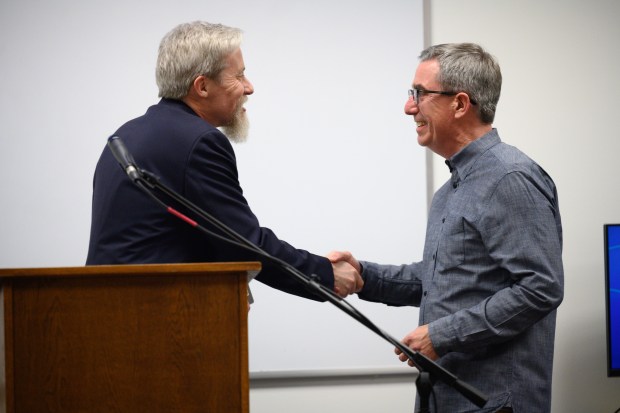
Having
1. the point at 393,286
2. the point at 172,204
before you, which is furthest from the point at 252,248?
the point at 393,286

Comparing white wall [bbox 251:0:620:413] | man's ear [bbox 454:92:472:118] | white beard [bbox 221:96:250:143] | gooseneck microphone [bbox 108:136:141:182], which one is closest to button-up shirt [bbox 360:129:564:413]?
man's ear [bbox 454:92:472:118]

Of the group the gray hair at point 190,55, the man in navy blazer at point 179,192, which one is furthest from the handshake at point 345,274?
the gray hair at point 190,55

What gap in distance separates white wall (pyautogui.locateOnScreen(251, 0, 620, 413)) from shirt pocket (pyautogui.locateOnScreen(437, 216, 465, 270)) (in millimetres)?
1635

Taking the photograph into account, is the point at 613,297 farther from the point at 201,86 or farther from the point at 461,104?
the point at 201,86

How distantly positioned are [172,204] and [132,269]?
47 cm

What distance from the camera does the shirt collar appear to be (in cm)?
222

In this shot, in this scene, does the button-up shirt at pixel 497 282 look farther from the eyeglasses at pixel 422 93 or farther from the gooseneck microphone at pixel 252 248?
the gooseneck microphone at pixel 252 248

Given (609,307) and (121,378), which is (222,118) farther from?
(609,307)

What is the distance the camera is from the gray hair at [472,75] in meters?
2.27

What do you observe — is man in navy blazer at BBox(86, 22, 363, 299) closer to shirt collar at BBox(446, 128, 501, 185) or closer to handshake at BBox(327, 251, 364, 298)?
handshake at BBox(327, 251, 364, 298)

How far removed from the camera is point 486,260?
210 cm

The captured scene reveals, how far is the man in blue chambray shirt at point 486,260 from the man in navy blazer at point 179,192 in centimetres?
36

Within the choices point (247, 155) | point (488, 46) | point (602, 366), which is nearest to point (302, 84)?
point (247, 155)

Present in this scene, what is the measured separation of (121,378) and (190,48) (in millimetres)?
1116
